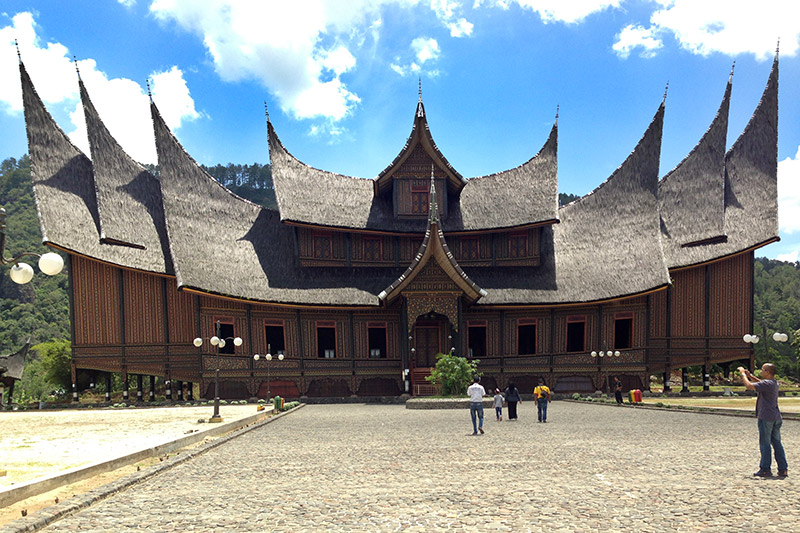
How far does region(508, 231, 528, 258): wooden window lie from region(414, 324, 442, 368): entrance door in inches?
247

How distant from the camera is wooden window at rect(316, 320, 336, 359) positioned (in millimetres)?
28469

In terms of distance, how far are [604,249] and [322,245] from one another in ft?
49.2

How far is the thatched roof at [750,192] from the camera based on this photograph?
2966 centimetres

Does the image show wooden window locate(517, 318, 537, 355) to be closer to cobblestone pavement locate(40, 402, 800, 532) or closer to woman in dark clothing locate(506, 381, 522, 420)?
woman in dark clothing locate(506, 381, 522, 420)

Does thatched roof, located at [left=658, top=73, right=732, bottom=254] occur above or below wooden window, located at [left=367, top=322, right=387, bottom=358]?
above

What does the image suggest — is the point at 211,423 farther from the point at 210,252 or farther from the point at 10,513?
the point at 210,252

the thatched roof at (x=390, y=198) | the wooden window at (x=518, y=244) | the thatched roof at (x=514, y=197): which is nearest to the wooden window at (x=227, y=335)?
the thatched roof at (x=390, y=198)

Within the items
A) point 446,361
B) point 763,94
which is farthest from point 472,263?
point 763,94

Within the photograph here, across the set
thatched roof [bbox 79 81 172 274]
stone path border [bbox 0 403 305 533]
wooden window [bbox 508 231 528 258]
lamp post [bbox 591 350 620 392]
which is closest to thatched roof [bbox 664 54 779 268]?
lamp post [bbox 591 350 620 392]

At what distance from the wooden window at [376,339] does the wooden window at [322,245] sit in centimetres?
451

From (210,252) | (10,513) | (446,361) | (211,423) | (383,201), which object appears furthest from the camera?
(383,201)

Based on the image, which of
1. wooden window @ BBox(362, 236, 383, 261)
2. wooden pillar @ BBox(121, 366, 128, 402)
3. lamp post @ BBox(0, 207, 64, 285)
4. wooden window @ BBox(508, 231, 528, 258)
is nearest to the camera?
lamp post @ BBox(0, 207, 64, 285)

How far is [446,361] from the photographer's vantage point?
2234 cm

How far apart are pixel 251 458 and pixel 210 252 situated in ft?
66.2
